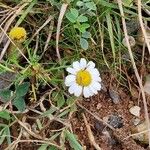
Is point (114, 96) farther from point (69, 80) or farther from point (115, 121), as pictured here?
point (69, 80)

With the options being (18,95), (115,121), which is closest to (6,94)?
(18,95)

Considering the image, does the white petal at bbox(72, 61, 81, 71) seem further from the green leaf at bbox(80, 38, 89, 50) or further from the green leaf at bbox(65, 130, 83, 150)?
the green leaf at bbox(65, 130, 83, 150)

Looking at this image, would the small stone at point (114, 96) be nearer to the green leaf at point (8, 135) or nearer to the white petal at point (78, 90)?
the white petal at point (78, 90)

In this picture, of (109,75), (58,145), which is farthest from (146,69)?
(58,145)

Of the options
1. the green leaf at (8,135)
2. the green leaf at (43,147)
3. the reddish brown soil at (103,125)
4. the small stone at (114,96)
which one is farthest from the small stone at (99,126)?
the green leaf at (8,135)

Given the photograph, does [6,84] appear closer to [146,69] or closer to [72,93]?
[72,93]

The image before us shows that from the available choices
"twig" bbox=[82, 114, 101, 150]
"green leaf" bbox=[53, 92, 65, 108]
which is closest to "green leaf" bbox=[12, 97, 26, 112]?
"green leaf" bbox=[53, 92, 65, 108]
